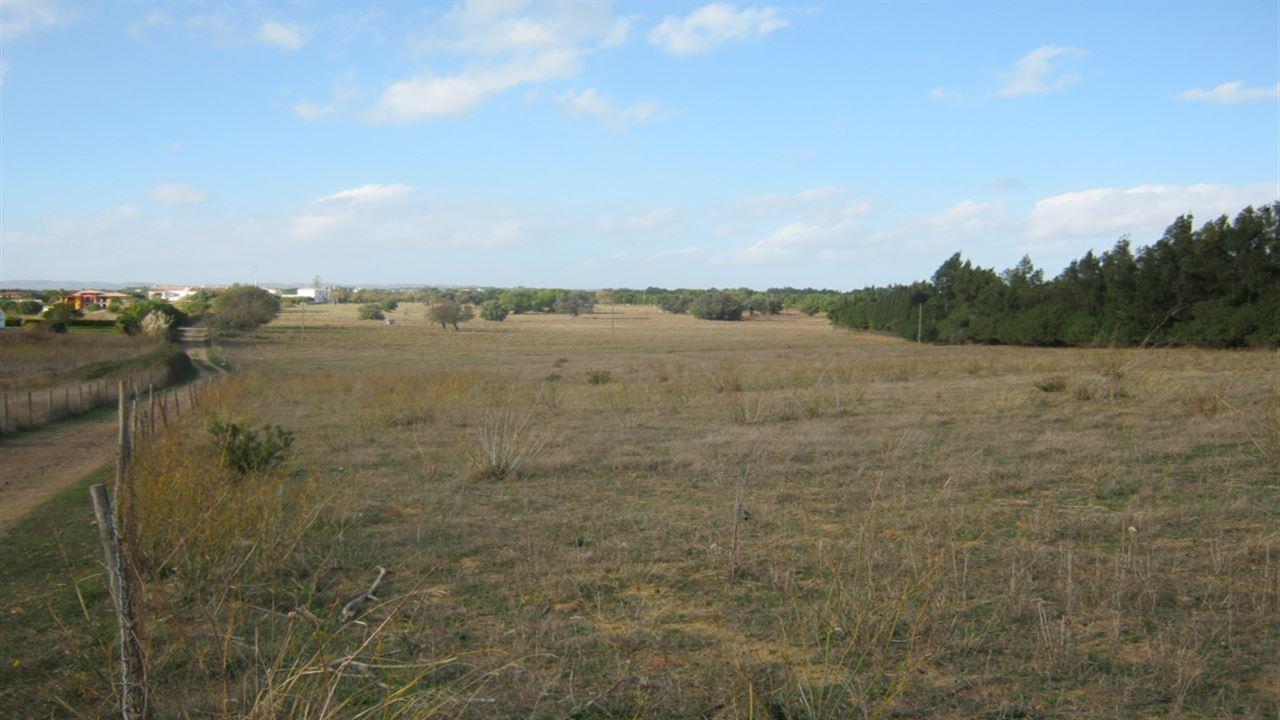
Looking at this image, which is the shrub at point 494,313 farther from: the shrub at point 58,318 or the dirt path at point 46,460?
the dirt path at point 46,460

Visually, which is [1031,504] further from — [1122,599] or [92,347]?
[92,347]

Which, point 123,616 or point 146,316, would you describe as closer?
point 123,616

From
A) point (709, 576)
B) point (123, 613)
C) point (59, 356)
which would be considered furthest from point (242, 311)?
point (123, 613)

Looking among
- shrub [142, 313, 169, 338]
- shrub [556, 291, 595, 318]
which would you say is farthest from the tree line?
shrub [556, 291, 595, 318]

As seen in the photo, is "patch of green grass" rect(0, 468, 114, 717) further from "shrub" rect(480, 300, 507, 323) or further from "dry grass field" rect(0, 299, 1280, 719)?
"shrub" rect(480, 300, 507, 323)

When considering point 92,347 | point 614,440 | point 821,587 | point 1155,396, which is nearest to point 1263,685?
point 821,587

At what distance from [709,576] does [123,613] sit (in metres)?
3.72

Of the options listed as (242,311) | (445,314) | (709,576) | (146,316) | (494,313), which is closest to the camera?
(709,576)

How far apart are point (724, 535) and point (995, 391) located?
13.2 m

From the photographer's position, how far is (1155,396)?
1555 centimetres

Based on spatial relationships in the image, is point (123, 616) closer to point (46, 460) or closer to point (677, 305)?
point (46, 460)

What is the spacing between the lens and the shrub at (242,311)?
6650 centimetres

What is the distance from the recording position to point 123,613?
109 inches

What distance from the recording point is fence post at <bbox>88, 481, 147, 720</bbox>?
108 inches
